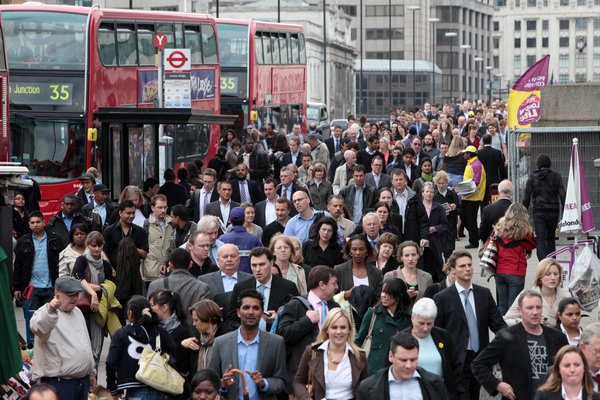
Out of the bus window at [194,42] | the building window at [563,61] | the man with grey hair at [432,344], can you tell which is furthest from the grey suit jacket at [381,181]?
the building window at [563,61]

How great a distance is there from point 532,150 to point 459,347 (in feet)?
22.7

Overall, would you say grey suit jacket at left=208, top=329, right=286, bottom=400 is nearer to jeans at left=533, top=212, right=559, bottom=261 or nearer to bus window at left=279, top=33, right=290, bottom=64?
jeans at left=533, top=212, right=559, bottom=261

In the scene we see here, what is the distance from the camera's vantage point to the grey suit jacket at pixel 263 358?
8438 mm

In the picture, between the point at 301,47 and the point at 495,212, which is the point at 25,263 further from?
the point at 301,47

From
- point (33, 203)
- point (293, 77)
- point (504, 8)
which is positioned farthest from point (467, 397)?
point (504, 8)

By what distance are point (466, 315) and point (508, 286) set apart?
10.9ft

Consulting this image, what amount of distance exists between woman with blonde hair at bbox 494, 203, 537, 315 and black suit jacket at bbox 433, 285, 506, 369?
2.97 meters

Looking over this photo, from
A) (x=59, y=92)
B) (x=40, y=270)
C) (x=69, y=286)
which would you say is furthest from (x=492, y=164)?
(x=69, y=286)

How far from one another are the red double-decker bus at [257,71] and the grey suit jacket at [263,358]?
958 inches

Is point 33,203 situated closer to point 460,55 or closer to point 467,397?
point 467,397

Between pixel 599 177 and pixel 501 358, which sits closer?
pixel 501 358

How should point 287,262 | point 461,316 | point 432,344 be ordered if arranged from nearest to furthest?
point 432,344 → point 461,316 → point 287,262

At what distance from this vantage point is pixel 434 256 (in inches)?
559

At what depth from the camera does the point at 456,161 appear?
70.1 ft
